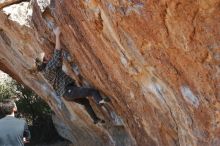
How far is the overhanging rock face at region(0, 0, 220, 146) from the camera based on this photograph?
5.07 m

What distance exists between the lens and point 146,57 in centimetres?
597

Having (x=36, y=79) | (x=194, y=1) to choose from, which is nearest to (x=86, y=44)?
(x=194, y=1)

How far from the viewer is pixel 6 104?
5.48m

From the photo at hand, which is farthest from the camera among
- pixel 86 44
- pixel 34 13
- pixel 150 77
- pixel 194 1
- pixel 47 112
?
pixel 47 112

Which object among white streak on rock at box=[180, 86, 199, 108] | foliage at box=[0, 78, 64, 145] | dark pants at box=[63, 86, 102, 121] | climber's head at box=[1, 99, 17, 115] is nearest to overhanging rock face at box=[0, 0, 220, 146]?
white streak on rock at box=[180, 86, 199, 108]

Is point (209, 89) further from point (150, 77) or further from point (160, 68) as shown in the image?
point (150, 77)

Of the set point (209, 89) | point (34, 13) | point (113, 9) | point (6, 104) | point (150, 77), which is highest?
point (34, 13)

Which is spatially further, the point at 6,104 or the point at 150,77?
the point at 150,77

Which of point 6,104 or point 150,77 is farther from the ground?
point 6,104

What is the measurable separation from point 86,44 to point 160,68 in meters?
2.00

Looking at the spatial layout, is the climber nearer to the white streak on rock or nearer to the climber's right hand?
the climber's right hand

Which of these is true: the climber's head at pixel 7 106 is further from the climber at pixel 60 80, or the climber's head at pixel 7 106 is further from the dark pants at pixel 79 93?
the dark pants at pixel 79 93

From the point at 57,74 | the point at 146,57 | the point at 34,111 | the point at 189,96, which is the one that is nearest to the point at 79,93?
the point at 57,74

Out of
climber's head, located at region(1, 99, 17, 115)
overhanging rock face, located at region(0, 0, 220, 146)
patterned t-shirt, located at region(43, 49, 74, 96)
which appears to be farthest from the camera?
patterned t-shirt, located at region(43, 49, 74, 96)
